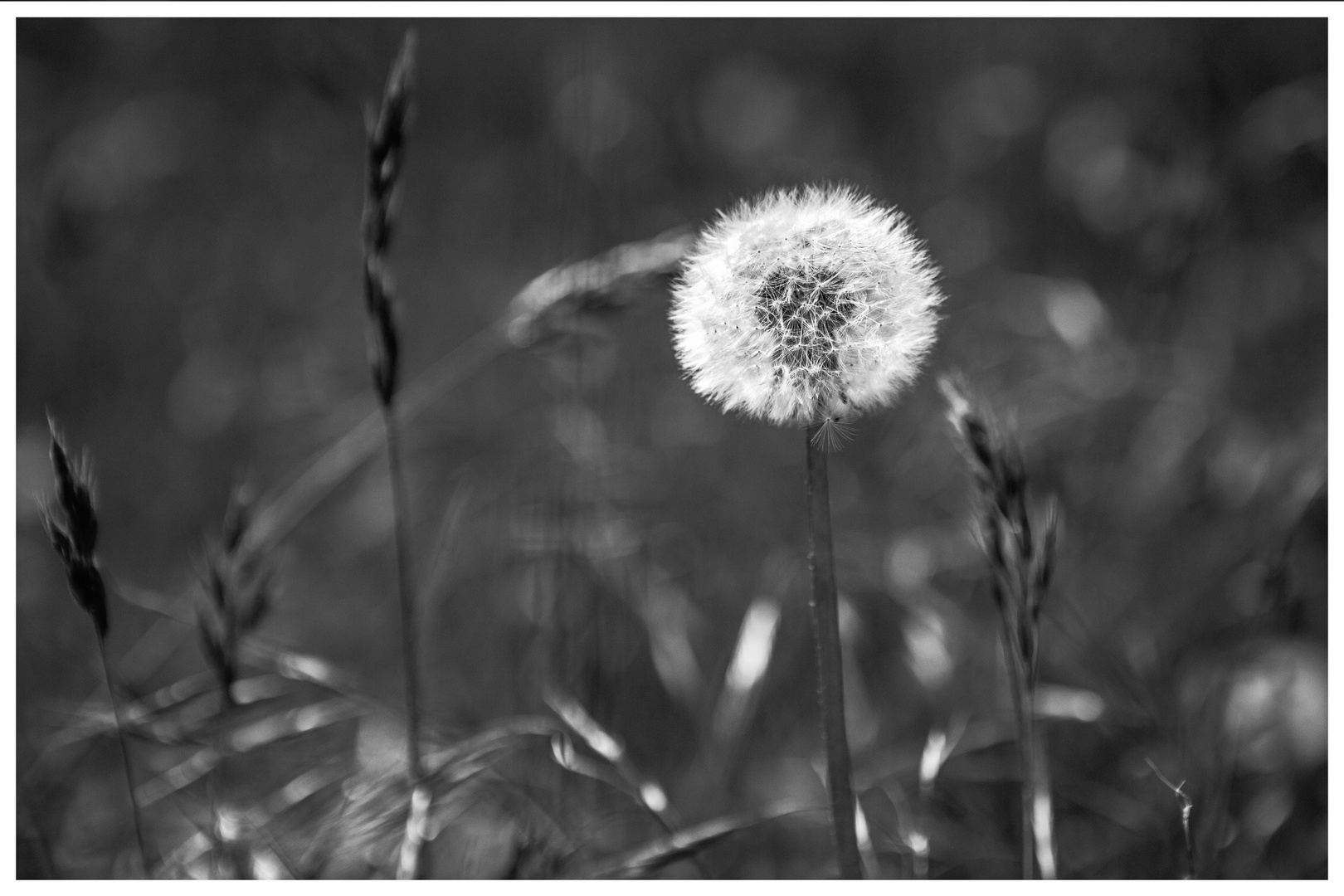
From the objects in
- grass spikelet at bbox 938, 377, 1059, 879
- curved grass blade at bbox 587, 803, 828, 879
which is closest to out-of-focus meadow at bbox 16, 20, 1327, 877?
curved grass blade at bbox 587, 803, 828, 879

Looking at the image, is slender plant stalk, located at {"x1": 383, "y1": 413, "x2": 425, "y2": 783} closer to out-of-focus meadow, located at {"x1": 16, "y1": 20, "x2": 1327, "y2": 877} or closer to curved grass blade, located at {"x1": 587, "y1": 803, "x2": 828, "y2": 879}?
out-of-focus meadow, located at {"x1": 16, "y1": 20, "x2": 1327, "y2": 877}

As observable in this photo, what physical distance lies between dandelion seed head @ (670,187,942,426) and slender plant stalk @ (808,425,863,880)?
105mm

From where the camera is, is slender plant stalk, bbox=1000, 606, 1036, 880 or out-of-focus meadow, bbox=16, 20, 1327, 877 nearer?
slender plant stalk, bbox=1000, 606, 1036, 880

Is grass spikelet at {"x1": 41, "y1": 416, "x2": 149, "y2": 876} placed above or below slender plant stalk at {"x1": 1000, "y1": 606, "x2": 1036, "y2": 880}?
above

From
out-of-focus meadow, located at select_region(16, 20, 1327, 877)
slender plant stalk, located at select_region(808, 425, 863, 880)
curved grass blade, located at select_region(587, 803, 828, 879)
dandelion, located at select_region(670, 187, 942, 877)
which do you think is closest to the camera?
slender plant stalk, located at select_region(808, 425, 863, 880)

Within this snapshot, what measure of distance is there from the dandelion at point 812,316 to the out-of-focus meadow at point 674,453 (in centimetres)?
73

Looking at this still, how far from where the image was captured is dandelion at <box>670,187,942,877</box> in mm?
1286

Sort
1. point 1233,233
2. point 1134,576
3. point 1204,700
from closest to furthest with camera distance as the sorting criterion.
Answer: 1. point 1204,700
2. point 1134,576
3. point 1233,233

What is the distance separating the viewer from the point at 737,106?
4.84 m

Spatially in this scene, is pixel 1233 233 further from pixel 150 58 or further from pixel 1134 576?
pixel 150 58

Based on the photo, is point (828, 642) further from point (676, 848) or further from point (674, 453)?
point (674, 453)

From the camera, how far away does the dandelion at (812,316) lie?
1.29 meters

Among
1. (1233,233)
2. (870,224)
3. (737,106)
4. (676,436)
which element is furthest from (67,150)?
(1233,233)

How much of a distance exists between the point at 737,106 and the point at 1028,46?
129 cm
